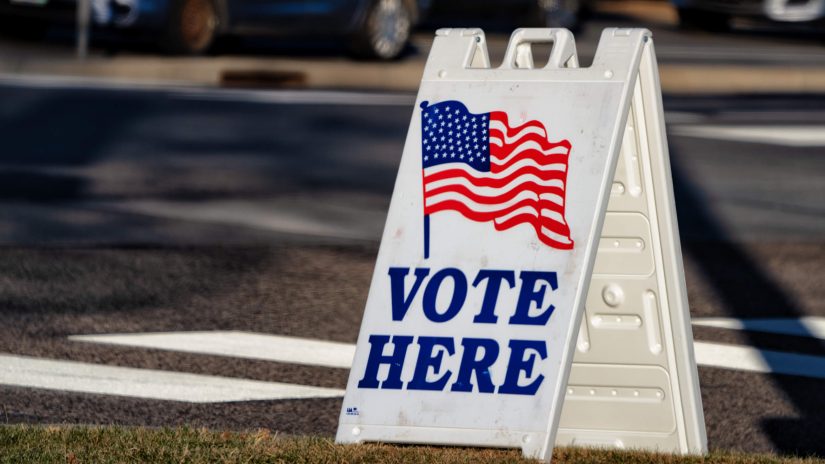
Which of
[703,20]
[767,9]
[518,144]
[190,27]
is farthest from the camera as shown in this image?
[703,20]

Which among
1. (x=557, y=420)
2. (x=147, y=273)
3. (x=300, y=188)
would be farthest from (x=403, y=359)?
(x=300, y=188)

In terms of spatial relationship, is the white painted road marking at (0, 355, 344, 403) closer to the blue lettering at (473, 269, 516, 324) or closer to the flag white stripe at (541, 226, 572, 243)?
the blue lettering at (473, 269, 516, 324)

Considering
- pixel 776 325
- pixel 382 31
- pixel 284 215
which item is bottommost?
pixel 382 31

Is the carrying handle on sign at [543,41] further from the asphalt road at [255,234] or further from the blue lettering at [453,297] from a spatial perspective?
the asphalt road at [255,234]

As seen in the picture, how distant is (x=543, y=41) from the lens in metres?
4.90

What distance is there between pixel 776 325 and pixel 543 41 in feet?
9.50

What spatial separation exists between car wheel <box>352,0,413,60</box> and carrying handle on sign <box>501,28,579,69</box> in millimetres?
12739

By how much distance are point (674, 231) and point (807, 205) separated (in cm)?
572

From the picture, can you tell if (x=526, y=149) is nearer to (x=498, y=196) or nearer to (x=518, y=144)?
(x=518, y=144)

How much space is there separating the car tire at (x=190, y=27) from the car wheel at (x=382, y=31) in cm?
169

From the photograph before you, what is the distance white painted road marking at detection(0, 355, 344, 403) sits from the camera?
592 cm

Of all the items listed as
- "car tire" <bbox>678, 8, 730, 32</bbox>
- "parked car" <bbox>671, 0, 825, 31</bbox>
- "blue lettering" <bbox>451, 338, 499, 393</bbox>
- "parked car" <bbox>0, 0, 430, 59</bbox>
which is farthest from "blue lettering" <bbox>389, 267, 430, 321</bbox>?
"car tire" <bbox>678, 8, 730, 32</bbox>

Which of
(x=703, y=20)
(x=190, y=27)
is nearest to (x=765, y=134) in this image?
(x=190, y=27)

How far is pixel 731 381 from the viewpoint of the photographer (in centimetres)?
631
